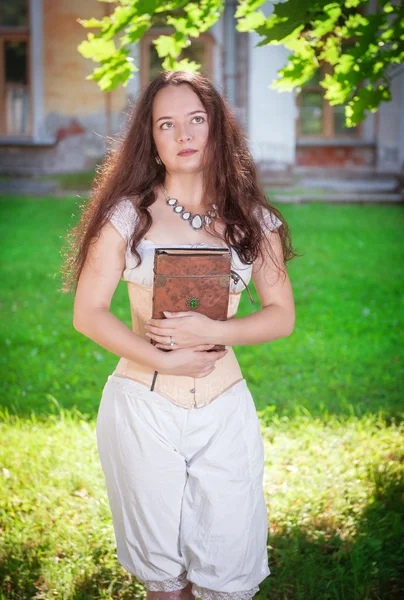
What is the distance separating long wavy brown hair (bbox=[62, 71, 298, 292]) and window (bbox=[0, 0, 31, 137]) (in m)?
10.8

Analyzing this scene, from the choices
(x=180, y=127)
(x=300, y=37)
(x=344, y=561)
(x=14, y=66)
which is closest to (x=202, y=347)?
(x=180, y=127)

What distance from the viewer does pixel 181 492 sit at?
7.62 feet

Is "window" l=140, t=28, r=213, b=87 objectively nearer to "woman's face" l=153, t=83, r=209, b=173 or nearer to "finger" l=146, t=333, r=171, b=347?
"woman's face" l=153, t=83, r=209, b=173

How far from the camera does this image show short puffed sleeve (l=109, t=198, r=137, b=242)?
90.9 inches

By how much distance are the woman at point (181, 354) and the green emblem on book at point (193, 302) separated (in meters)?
0.03

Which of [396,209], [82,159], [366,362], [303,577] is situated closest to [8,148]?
[82,159]

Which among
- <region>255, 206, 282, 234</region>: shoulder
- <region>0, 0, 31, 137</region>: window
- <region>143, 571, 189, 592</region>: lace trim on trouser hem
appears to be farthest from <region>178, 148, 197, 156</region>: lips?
<region>0, 0, 31, 137</region>: window

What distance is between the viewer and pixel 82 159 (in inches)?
505

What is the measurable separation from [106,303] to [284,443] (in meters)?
2.50

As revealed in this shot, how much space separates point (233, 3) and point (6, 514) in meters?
10.2

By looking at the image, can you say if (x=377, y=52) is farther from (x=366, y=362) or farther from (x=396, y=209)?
(x=396, y=209)

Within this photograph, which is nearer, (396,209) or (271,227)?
(271,227)

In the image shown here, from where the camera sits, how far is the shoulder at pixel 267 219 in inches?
97.3

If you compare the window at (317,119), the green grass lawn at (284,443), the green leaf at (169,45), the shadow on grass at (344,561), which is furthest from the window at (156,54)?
the shadow on grass at (344,561)
